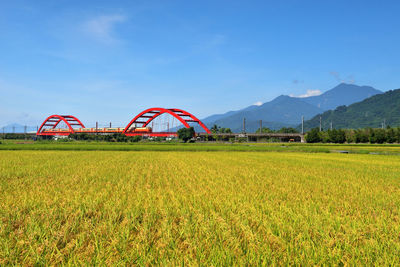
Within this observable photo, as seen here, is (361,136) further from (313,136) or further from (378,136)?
(313,136)

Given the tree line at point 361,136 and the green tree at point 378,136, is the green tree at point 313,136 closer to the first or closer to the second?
the tree line at point 361,136

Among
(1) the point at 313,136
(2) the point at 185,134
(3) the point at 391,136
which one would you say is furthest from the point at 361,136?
(2) the point at 185,134

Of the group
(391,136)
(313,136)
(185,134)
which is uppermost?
(185,134)

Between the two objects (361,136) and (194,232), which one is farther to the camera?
(361,136)

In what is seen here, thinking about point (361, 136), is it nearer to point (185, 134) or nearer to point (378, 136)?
point (378, 136)

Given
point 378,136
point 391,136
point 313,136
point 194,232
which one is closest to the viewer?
point 194,232

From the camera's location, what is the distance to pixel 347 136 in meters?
99.8

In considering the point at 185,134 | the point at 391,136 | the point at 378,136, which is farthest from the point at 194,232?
the point at 391,136

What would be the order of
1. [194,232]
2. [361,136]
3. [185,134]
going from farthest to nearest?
[185,134] → [361,136] → [194,232]

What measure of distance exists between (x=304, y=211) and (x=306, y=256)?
280 centimetres

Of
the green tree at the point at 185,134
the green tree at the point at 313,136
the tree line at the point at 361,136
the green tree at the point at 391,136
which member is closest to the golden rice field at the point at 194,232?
the tree line at the point at 361,136

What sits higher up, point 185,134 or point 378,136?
point 185,134

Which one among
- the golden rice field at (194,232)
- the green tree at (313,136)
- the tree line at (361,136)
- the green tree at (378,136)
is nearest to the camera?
the golden rice field at (194,232)

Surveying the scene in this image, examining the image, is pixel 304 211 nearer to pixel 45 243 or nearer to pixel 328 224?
pixel 328 224
